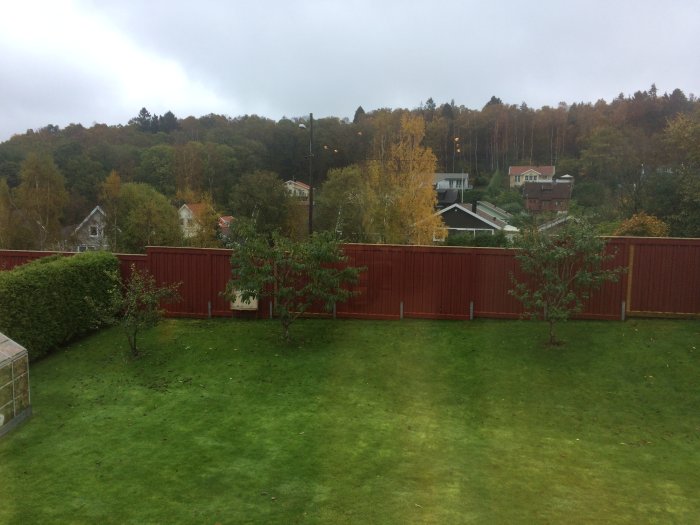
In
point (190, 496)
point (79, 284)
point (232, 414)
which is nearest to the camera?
point (190, 496)

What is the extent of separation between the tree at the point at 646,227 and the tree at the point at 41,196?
40.7 metres

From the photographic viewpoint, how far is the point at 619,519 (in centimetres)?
549

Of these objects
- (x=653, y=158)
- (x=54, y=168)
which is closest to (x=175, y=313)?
(x=54, y=168)

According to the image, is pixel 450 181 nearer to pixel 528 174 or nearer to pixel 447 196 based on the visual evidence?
pixel 528 174

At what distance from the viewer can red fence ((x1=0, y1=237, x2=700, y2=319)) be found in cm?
1248

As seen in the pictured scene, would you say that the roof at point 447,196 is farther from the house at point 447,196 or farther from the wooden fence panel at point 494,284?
the wooden fence panel at point 494,284

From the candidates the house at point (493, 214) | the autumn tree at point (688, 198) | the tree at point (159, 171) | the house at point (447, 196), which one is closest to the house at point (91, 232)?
the tree at point (159, 171)

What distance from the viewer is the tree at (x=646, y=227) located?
852 inches

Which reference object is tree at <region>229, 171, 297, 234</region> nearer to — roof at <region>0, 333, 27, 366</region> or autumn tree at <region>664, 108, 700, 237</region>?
autumn tree at <region>664, 108, 700, 237</region>

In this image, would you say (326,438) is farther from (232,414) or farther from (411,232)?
(411,232)

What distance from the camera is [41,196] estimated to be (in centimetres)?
4231

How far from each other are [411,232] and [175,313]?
61.0 feet

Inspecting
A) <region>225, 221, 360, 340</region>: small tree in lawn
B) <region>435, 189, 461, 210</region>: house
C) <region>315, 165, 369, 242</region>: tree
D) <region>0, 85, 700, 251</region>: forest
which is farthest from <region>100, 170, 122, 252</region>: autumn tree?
<region>435, 189, 461, 210</region>: house

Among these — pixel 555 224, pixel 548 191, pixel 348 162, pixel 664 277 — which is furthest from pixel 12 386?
pixel 548 191
